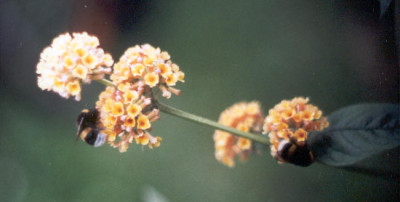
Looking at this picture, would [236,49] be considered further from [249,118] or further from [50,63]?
[50,63]

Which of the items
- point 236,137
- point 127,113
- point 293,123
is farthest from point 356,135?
point 127,113

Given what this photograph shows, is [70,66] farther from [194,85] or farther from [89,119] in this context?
[194,85]

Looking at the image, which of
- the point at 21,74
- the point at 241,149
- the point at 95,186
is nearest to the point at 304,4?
the point at 241,149

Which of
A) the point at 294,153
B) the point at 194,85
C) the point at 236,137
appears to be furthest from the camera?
the point at 194,85

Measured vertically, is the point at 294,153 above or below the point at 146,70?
below

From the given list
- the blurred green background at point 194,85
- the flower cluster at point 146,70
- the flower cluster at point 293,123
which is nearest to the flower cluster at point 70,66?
the flower cluster at point 146,70

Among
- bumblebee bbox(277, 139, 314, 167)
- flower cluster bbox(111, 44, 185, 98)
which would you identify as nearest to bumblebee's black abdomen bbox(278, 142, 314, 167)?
bumblebee bbox(277, 139, 314, 167)
